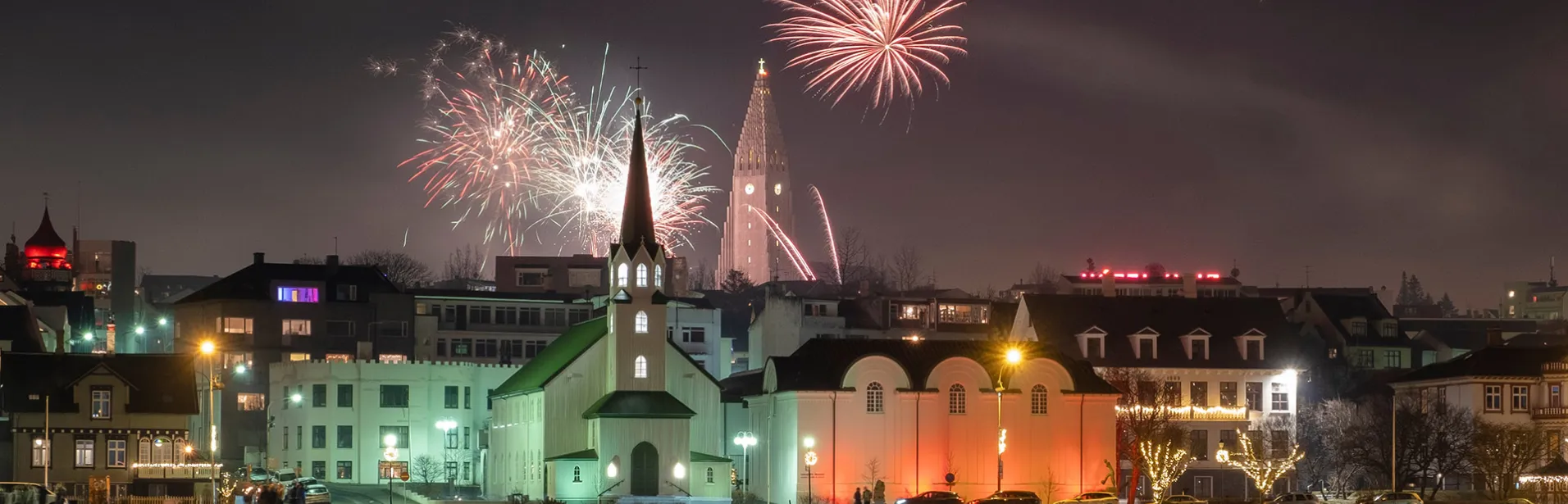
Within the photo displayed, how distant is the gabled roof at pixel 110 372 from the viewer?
102750 millimetres

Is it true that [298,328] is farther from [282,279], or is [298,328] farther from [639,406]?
[639,406]

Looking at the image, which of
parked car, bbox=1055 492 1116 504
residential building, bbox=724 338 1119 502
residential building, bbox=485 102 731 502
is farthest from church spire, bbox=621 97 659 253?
parked car, bbox=1055 492 1116 504

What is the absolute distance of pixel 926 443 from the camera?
341 feet

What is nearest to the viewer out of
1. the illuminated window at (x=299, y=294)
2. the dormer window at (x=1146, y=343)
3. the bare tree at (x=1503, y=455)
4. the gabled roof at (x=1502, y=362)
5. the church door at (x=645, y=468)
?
the church door at (x=645, y=468)

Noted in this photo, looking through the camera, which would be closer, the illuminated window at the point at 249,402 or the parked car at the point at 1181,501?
the parked car at the point at 1181,501

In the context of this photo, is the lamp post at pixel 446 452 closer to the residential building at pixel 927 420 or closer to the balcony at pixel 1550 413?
the residential building at pixel 927 420

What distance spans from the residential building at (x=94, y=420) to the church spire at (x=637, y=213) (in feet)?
75.1

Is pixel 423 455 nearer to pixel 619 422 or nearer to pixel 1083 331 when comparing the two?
pixel 619 422

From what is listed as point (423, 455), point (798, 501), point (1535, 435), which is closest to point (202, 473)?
point (423, 455)

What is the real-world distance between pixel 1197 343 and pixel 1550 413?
62.2 feet

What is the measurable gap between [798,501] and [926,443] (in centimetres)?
735

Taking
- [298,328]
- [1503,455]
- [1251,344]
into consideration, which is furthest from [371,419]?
[1503,455]

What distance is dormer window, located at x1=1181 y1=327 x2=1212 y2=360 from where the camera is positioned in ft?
391

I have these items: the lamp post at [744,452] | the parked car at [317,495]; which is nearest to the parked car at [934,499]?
the lamp post at [744,452]
